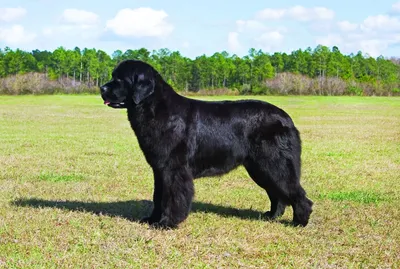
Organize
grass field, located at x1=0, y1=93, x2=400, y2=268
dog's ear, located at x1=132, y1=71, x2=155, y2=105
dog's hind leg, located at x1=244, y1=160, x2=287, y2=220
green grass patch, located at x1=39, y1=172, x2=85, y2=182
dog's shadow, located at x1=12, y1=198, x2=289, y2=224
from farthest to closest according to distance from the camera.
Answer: green grass patch, located at x1=39, y1=172, x2=85, y2=182 < dog's shadow, located at x1=12, y1=198, x2=289, y2=224 < dog's hind leg, located at x1=244, y1=160, x2=287, y2=220 < dog's ear, located at x1=132, y1=71, x2=155, y2=105 < grass field, located at x1=0, y1=93, x2=400, y2=268

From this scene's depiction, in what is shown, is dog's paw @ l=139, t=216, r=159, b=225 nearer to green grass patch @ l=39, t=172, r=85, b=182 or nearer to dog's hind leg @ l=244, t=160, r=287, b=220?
dog's hind leg @ l=244, t=160, r=287, b=220

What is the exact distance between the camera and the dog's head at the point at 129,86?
6.58m

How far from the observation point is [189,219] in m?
7.12

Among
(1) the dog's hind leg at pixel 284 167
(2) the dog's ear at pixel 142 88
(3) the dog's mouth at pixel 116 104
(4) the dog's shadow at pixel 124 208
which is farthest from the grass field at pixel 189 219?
(2) the dog's ear at pixel 142 88

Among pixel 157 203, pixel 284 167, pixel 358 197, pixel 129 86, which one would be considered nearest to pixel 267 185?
pixel 284 167

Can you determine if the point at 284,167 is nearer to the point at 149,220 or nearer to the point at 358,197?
the point at 149,220

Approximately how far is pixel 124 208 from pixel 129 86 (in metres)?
2.09

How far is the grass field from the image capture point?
18.1ft

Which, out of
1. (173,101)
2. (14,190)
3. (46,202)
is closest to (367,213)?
(173,101)

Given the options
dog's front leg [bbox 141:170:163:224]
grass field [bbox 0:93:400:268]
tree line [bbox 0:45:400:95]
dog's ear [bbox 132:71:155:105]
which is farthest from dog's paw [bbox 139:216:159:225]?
tree line [bbox 0:45:400:95]

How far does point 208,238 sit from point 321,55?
100.0 meters

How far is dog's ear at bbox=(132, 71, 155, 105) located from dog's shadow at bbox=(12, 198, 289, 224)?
1.71m

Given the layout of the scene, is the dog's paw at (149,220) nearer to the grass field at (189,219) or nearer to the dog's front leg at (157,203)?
the dog's front leg at (157,203)

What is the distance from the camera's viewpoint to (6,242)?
580 centimetres
